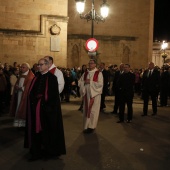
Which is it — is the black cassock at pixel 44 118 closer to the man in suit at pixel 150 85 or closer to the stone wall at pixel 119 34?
the man in suit at pixel 150 85

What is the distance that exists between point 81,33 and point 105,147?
1781 centimetres

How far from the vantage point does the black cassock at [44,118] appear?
19.2 feet

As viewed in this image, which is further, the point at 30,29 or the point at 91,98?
the point at 30,29

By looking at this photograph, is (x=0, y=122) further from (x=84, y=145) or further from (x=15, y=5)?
(x=15, y=5)

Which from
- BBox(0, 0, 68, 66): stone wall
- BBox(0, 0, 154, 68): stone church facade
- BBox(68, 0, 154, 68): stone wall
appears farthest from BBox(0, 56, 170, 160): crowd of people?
BBox(68, 0, 154, 68): stone wall

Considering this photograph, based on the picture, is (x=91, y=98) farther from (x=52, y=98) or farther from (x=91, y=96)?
(x=52, y=98)

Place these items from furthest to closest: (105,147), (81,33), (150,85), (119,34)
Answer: (119,34)
(81,33)
(150,85)
(105,147)

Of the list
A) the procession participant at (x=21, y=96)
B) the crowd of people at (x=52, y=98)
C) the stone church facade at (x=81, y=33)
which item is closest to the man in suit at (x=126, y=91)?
the crowd of people at (x=52, y=98)

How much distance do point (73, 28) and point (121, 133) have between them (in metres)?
16.6

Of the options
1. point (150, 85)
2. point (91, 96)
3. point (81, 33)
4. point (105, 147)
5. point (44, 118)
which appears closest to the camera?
point (44, 118)

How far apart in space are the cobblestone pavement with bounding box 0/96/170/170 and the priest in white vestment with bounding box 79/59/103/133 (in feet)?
0.99

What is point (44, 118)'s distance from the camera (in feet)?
19.4

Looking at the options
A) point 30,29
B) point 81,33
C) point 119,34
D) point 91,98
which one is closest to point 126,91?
point 91,98

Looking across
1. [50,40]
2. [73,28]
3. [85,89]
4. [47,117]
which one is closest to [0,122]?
[85,89]
